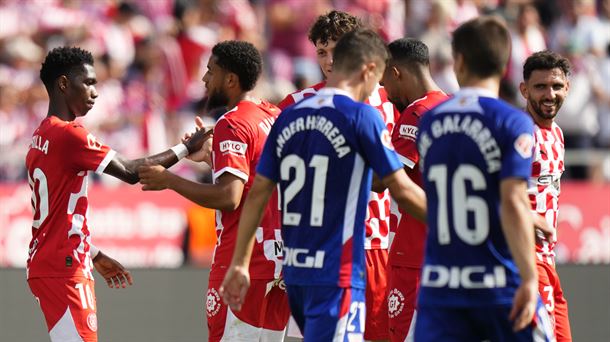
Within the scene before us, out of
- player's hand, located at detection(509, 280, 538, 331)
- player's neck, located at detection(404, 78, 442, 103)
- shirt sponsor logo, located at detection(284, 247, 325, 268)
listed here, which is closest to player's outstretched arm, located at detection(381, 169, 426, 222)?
shirt sponsor logo, located at detection(284, 247, 325, 268)

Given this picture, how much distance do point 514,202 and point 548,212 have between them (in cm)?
265

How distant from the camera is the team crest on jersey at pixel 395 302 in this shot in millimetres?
8422

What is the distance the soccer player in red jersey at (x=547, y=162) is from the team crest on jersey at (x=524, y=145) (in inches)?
91.2

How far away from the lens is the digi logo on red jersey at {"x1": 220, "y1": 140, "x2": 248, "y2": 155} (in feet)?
25.2

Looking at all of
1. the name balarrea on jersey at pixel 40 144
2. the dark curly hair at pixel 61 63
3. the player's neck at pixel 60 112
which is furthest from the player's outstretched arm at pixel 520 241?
the dark curly hair at pixel 61 63

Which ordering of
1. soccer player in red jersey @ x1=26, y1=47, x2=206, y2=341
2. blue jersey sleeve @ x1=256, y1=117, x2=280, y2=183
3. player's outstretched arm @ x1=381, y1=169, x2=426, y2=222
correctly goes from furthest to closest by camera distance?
1. soccer player in red jersey @ x1=26, y1=47, x2=206, y2=341
2. blue jersey sleeve @ x1=256, y1=117, x2=280, y2=183
3. player's outstretched arm @ x1=381, y1=169, x2=426, y2=222

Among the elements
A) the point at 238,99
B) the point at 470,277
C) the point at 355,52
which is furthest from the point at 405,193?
the point at 238,99

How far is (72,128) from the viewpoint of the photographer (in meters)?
7.86

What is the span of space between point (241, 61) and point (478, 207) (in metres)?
2.76

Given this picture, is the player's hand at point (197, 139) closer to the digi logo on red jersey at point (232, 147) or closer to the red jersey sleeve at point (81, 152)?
the digi logo on red jersey at point (232, 147)

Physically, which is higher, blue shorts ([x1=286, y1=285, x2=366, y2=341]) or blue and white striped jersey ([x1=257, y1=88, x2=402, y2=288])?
blue and white striped jersey ([x1=257, y1=88, x2=402, y2=288])

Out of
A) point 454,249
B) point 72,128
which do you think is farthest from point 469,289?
point 72,128

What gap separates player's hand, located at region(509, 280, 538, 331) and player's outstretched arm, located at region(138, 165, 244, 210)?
2506 millimetres

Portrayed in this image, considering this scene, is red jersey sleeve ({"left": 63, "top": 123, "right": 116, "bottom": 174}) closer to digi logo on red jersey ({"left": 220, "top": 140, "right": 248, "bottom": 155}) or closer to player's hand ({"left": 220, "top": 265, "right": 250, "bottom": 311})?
digi logo on red jersey ({"left": 220, "top": 140, "right": 248, "bottom": 155})
